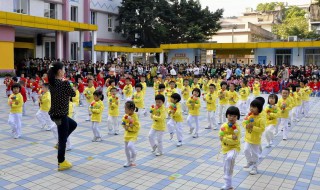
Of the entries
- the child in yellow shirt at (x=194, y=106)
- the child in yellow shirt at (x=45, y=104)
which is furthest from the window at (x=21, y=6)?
the child in yellow shirt at (x=194, y=106)

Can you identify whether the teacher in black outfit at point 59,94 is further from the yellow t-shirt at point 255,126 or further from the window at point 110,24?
the window at point 110,24

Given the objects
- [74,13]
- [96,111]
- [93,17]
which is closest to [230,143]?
[96,111]

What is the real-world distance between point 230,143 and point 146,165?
6.28 feet

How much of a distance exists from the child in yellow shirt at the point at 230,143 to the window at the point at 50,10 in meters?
26.0

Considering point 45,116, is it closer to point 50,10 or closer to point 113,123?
point 113,123

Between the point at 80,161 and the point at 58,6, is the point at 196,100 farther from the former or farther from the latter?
the point at 58,6

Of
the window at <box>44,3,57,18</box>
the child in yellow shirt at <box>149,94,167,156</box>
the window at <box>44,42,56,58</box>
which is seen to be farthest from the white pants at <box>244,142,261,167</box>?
the window at <box>44,3,57,18</box>

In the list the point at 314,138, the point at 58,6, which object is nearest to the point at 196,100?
the point at 314,138

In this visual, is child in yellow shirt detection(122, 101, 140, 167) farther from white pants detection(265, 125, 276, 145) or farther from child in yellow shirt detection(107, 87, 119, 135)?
white pants detection(265, 125, 276, 145)

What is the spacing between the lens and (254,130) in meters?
5.80

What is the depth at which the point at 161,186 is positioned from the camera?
5398 mm

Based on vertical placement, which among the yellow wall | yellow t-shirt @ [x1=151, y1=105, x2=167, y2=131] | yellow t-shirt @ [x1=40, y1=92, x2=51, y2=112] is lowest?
yellow t-shirt @ [x1=151, y1=105, x2=167, y2=131]

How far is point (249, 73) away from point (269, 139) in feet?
53.0

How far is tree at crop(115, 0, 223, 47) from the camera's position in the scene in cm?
3456
